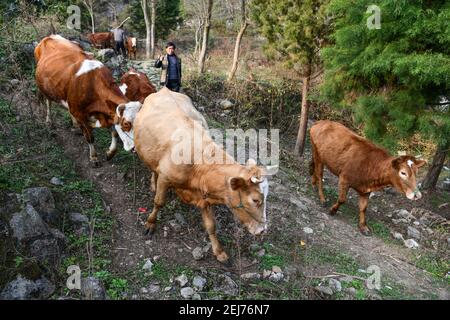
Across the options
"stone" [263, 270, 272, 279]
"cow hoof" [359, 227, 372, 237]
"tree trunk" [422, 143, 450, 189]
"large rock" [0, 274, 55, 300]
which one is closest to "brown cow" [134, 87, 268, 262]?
"stone" [263, 270, 272, 279]

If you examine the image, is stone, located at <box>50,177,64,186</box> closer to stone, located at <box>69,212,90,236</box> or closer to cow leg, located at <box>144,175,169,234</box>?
stone, located at <box>69,212,90,236</box>

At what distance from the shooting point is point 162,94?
6.69 metres

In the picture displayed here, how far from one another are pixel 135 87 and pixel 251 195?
4520 millimetres

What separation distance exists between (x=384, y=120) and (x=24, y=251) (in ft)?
23.4

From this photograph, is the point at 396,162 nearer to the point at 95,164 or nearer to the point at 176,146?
the point at 176,146

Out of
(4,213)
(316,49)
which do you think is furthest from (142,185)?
(316,49)

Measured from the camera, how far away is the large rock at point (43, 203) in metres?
5.71

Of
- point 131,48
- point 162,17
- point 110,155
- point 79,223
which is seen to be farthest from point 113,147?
point 162,17

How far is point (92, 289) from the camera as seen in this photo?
485cm

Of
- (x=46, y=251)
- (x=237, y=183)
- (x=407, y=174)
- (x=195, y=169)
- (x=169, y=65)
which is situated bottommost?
(x=46, y=251)

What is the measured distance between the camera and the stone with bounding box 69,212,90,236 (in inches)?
231

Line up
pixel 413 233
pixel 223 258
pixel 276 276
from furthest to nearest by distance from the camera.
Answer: pixel 413 233 → pixel 223 258 → pixel 276 276

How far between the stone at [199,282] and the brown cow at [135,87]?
163 inches
